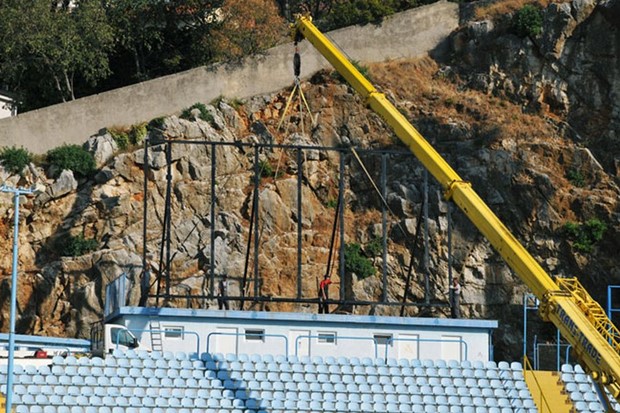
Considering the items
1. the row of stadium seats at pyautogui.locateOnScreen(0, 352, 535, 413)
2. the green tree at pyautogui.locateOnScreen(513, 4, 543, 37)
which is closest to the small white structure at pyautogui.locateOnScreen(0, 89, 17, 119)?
the green tree at pyautogui.locateOnScreen(513, 4, 543, 37)

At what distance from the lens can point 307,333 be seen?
41.2 metres

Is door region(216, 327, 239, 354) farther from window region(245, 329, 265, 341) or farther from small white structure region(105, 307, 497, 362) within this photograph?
window region(245, 329, 265, 341)

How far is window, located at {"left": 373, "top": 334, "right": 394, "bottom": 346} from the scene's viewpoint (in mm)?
41406

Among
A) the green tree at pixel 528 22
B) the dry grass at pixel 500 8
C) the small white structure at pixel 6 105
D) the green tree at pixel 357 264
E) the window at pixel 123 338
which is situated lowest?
the window at pixel 123 338

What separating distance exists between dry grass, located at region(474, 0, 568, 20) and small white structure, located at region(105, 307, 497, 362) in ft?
71.9

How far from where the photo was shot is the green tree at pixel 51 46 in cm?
5647

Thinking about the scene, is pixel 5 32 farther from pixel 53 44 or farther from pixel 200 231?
pixel 200 231

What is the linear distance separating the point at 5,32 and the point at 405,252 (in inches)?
664

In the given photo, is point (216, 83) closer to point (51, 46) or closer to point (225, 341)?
point (51, 46)

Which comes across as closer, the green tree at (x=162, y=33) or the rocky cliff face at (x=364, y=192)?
the rocky cliff face at (x=364, y=192)

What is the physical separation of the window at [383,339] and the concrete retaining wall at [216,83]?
720 inches

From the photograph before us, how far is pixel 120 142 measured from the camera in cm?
5544

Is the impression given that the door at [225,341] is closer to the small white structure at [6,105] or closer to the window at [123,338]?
the window at [123,338]

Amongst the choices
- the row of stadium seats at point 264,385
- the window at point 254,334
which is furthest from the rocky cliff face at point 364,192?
the row of stadium seats at point 264,385
